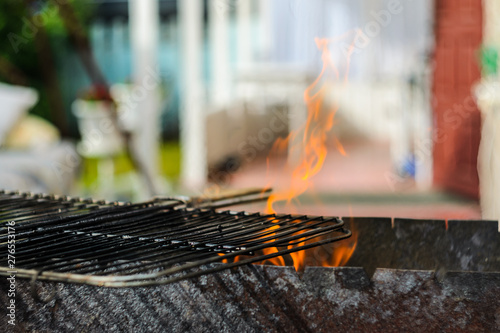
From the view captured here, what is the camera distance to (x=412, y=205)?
4625 mm

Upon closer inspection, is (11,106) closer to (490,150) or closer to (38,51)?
(490,150)

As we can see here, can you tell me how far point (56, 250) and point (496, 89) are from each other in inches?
116

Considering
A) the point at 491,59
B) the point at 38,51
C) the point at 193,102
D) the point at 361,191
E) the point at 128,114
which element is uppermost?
the point at 38,51

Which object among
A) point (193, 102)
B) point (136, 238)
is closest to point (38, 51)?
point (193, 102)

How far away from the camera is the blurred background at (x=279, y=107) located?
4.46 meters

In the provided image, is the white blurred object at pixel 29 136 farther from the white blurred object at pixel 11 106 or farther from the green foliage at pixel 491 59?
the green foliage at pixel 491 59

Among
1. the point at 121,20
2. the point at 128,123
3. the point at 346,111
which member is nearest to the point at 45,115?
the point at 121,20

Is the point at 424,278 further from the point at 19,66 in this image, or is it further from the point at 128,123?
the point at 19,66

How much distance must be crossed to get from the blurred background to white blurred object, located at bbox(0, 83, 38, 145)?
0.03 ft

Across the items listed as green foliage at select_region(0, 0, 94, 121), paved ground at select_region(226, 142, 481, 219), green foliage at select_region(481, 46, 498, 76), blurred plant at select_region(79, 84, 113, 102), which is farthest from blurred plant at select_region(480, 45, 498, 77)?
green foliage at select_region(0, 0, 94, 121)

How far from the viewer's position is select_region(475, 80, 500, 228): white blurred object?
11.5 feet

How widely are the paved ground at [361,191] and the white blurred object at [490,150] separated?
0.21 meters

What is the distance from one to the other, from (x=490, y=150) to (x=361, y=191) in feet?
4.81

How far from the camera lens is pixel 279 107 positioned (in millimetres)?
6371
